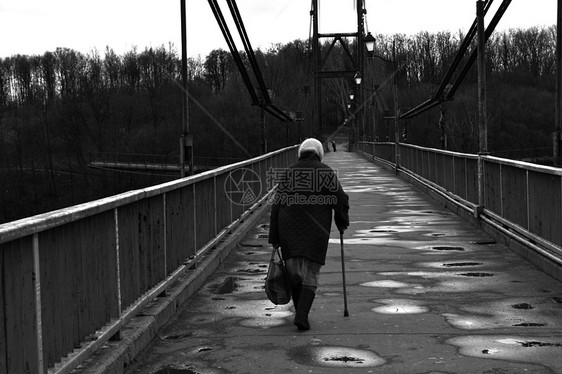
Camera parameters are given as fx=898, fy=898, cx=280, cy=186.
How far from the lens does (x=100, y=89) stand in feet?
459

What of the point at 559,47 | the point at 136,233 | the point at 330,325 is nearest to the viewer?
the point at 136,233

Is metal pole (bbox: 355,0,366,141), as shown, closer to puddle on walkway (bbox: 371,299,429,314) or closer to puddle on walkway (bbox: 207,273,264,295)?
puddle on walkway (bbox: 207,273,264,295)

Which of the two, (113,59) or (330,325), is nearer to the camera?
(330,325)

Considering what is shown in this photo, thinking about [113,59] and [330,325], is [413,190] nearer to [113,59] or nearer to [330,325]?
[330,325]

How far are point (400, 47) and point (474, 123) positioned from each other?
3016 centimetres

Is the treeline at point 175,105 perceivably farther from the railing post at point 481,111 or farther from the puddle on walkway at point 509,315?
the puddle on walkway at point 509,315

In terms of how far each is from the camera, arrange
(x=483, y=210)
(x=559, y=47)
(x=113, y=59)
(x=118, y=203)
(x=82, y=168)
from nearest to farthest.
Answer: (x=118, y=203) → (x=483, y=210) → (x=559, y=47) → (x=82, y=168) → (x=113, y=59)

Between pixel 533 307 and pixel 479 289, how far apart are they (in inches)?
43.6

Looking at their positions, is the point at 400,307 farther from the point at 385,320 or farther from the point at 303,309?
the point at 303,309

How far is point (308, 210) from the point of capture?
747cm

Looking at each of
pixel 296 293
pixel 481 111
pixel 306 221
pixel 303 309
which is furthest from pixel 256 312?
pixel 481 111

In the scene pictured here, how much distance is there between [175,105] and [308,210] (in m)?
128

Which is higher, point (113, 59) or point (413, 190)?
point (113, 59)

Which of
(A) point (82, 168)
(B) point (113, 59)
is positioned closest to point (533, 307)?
(A) point (82, 168)
